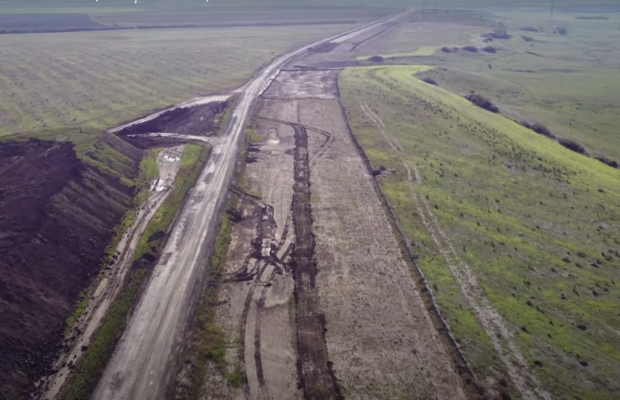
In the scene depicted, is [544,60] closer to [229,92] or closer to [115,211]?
[229,92]

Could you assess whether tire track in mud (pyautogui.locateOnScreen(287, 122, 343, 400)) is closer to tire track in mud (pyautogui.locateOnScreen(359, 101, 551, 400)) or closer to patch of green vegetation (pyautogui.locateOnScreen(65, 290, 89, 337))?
tire track in mud (pyautogui.locateOnScreen(359, 101, 551, 400))

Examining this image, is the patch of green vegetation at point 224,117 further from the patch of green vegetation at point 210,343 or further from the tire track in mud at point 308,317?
the patch of green vegetation at point 210,343

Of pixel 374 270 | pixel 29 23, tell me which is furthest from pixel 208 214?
pixel 29 23

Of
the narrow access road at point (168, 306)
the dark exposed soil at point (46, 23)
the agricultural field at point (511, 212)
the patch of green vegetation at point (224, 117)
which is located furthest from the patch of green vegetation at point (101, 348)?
the dark exposed soil at point (46, 23)

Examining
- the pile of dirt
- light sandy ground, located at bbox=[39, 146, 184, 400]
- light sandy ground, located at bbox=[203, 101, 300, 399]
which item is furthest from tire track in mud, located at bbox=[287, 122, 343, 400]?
the pile of dirt

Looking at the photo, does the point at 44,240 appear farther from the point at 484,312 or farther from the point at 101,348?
the point at 484,312

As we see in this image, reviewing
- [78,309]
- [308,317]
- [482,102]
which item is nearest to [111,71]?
[482,102]
